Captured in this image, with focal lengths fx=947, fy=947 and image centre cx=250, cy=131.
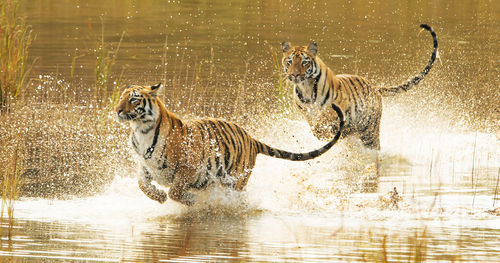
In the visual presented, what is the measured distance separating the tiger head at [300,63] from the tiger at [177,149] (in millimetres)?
1867

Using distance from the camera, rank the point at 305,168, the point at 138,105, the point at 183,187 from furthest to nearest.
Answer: the point at 305,168, the point at 183,187, the point at 138,105

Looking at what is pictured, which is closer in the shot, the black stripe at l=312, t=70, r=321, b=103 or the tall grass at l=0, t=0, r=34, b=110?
the black stripe at l=312, t=70, r=321, b=103

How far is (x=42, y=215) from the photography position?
20.0ft

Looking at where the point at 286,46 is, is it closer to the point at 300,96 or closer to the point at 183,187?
the point at 300,96

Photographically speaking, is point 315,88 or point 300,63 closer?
point 300,63

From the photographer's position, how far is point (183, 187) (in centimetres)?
620

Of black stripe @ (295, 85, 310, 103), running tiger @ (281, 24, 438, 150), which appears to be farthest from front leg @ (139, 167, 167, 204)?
black stripe @ (295, 85, 310, 103)

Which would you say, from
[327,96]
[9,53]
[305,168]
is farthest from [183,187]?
[9,53]

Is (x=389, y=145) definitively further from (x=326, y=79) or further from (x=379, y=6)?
(x=379, y=6)

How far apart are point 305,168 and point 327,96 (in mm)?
1055

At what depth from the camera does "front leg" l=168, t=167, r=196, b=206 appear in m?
6.16

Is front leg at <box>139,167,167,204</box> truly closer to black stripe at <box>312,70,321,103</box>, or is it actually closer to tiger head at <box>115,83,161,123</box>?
tiger head at <box>115,83,161,123</box>

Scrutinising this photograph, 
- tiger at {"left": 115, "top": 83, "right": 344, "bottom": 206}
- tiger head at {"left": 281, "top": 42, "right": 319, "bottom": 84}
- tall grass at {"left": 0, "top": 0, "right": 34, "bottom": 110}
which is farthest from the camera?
tall grass at {"left": 0, "top": 0, "right": 34, "bottom": 110}

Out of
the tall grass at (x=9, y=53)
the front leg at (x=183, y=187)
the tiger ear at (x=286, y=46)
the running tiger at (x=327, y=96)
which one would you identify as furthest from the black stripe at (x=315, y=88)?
the tall grass at (x=9, y=53)
